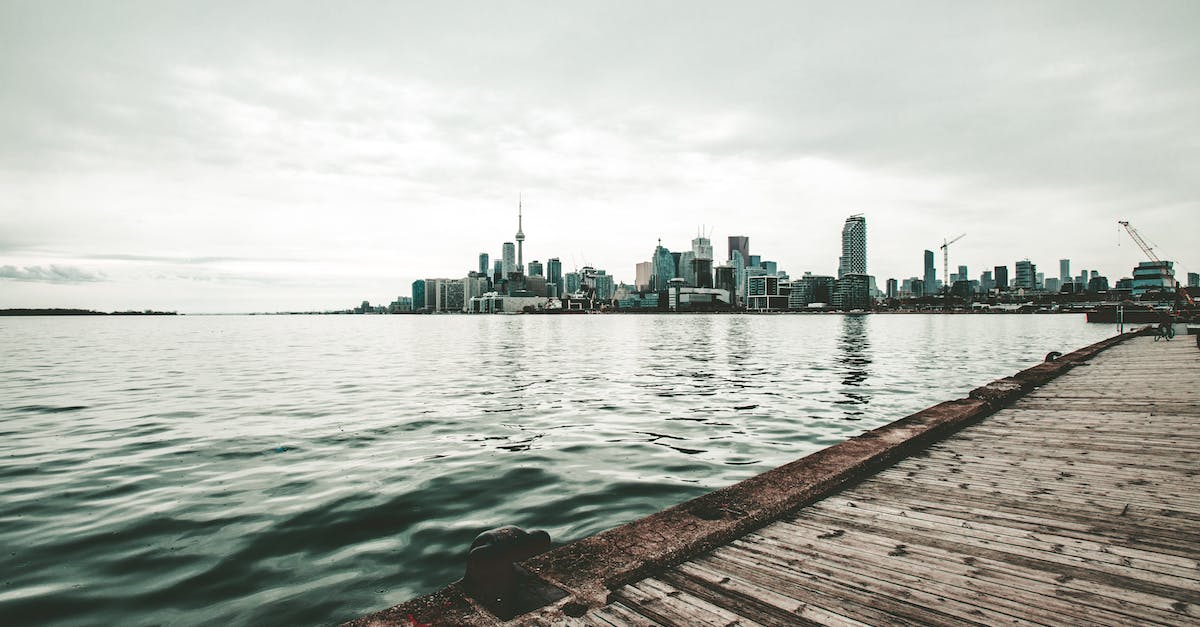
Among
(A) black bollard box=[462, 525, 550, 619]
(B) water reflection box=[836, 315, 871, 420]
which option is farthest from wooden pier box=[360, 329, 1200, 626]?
(B) water reflection box=[836, 315, 871, 420]

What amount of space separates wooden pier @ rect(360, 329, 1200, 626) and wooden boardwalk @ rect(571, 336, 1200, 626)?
18 mm

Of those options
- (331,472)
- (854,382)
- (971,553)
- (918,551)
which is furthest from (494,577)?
(854,382)

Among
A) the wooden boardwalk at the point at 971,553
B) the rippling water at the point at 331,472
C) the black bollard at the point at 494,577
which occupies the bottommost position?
the rippling water at the point at 331,472

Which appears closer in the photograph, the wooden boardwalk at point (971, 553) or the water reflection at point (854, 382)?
the wooden boardwalk at point (971, 553)

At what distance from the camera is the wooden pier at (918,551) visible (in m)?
4.21

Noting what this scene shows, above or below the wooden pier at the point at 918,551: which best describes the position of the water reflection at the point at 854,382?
below

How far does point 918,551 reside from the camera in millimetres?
5277

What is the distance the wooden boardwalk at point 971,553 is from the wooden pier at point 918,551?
0.06 ft

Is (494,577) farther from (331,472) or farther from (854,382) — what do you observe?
(854,382)

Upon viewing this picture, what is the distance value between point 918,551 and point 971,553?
46 cm

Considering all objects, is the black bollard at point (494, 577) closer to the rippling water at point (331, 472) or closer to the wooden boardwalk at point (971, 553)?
the wooden boardwalk at point (971, 553)

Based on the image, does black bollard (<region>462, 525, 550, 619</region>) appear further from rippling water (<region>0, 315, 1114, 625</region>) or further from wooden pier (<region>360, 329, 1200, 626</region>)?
rippling water (<region>0, 315, 1114, 625</region>)

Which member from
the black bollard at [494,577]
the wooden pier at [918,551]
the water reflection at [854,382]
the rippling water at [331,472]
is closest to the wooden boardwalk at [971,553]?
the wooden pier at [918,551]

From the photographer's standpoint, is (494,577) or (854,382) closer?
(494,577)
